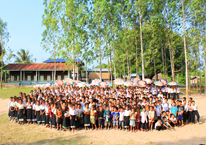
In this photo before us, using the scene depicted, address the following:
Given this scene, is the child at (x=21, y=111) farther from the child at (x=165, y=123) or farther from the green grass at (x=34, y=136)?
the child at (x=165, y=123)

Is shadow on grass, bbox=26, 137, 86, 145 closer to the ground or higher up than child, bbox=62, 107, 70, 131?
closer to the ground

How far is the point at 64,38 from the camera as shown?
19.1 metres

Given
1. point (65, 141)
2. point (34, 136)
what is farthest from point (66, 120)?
point (34, 136)

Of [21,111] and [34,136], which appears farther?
[21,111]

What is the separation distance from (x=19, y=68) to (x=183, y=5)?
2735 centimetres

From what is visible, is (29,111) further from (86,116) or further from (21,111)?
(86,116)

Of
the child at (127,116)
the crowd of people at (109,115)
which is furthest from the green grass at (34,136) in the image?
the child at (127,116)

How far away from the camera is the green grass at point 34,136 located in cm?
660

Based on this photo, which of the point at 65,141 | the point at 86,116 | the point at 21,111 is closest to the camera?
the point at 65,141

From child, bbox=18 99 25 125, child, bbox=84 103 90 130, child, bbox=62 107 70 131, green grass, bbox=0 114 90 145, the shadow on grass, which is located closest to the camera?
the shadow on grass

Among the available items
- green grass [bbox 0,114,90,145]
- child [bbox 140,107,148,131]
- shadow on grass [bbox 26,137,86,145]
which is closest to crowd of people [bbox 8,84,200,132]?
child [bbox 140,107,148,131]

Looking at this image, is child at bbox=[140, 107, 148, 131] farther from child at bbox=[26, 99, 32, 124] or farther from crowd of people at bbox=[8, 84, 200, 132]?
child at bbox=[26, 99, 32, 124]

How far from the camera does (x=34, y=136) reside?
7.19 m

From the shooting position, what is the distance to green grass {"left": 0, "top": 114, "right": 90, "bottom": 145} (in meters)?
6.60
